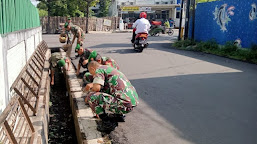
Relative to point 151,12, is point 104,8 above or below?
above

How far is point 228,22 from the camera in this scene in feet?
39.1

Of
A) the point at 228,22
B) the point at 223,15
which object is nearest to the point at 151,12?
the point at 223,15

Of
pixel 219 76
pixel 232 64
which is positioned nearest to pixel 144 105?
pixel 219 76

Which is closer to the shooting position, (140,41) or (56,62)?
(56,62)

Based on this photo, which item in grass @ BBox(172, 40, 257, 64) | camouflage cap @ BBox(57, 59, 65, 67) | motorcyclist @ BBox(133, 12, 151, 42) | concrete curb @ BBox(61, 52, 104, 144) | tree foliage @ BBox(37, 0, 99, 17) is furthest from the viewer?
tree foliage @ BBox(37, 0, 99, 17)

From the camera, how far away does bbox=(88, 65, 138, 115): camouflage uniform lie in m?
3.66

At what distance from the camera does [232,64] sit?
8836 millimetres

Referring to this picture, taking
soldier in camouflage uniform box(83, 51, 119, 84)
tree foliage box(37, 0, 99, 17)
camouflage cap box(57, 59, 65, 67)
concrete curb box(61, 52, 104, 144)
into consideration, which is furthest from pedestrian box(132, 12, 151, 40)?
tree foliage box(37, 0, 99, 17)

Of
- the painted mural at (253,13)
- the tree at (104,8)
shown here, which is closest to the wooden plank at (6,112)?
the painted mural at (253,13)

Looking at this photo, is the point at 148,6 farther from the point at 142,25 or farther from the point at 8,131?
the point at 8,131

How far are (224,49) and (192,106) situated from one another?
6.95m

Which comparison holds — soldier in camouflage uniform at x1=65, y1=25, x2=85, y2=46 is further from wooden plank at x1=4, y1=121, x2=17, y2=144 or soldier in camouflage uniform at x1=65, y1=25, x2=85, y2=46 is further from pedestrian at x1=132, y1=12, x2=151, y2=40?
wooden plank at x1=4, y1=121, x2=17, y2=144

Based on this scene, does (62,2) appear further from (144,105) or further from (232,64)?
(144,105)

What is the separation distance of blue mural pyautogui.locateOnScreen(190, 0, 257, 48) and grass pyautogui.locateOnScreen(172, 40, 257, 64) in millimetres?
452
